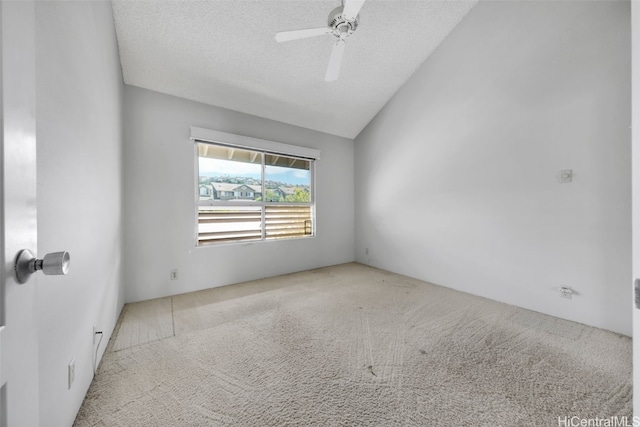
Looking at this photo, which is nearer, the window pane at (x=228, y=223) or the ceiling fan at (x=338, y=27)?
the ceiling fan at (x=338, y=27)

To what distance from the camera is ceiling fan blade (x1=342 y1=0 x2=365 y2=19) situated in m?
1.65

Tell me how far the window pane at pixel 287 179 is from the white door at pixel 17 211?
311 cm

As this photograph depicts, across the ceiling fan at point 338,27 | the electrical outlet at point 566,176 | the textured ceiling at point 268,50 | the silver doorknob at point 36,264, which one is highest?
the textured ceiling at point 268,50

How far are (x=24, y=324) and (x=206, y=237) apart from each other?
9.14 feet

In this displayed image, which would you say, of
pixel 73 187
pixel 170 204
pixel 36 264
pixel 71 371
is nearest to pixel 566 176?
pixel 36 264

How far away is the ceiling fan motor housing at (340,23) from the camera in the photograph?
1.81m

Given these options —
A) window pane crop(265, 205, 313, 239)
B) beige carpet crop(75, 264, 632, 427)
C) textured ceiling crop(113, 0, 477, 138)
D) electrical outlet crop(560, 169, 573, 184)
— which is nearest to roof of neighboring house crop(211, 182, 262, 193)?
window pane crop(265, 205, 313, 239)

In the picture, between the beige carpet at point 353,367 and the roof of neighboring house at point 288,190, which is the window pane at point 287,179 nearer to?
the roof of neighboring house at point 288,190

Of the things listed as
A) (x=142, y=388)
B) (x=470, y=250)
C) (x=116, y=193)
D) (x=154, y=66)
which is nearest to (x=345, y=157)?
(x=470, y=250)

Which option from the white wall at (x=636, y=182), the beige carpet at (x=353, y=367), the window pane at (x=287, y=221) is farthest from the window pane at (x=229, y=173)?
the white wall at (x=636, y=182)

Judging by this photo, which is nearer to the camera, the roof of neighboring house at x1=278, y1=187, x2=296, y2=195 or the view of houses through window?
the view of houses through window

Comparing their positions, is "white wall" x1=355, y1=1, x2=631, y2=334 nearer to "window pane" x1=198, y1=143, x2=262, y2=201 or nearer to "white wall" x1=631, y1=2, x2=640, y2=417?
"white wall" x1=631, y1=2, x2=640, y2=417

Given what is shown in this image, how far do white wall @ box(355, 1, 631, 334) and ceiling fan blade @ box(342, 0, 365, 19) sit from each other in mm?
1918

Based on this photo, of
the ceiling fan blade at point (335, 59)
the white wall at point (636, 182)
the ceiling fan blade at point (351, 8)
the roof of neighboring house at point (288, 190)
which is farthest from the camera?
the roof of neighboring house at point (288, 190)
